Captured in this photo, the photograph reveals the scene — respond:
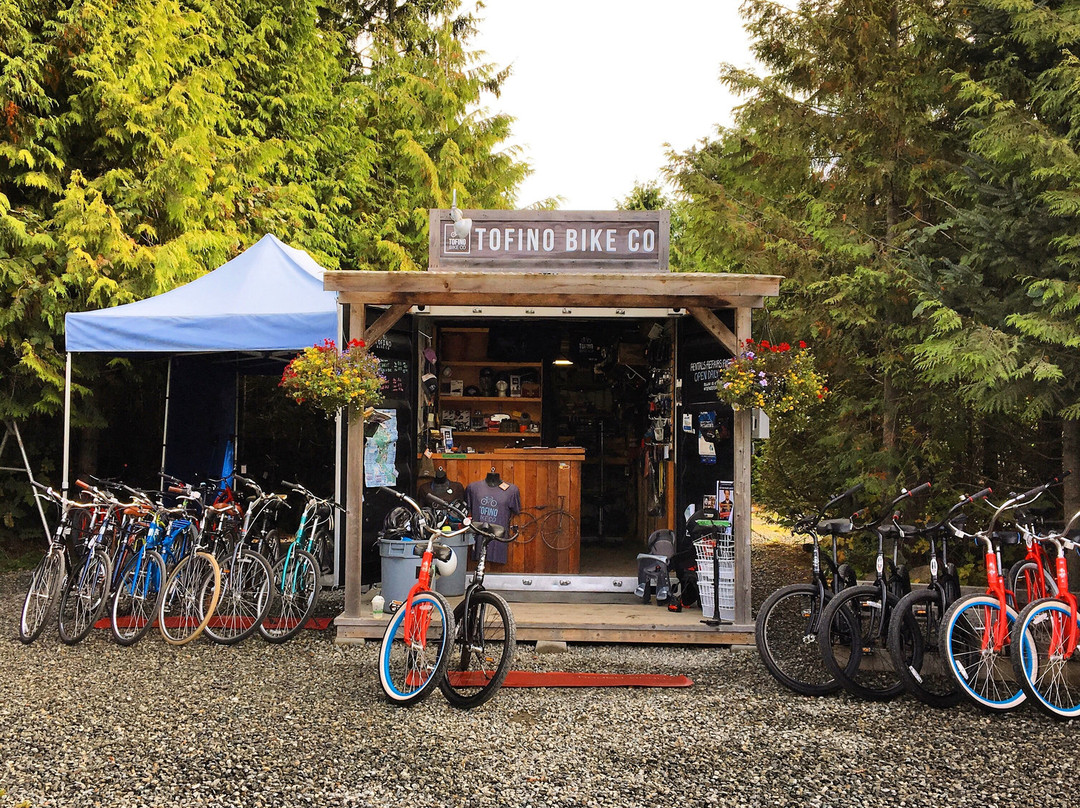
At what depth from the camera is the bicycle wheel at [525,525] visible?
283 inches

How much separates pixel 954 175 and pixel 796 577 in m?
4.01

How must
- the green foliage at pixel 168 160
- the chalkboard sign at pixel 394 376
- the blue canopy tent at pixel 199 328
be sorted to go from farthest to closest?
the green foliage at pixel 168 160, the blue canopy tent at pixel 199 328, the chalkboard sign at pixel 394 376

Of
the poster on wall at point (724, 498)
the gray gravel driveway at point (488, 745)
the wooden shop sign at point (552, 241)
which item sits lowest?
the gray gravel driveway at point (488, 745)

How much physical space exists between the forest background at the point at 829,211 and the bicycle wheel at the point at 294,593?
10.8 ft

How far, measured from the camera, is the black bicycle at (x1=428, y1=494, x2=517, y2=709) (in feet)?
14.6

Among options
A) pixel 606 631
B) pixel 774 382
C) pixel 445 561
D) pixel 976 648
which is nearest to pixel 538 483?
pixel 606 631

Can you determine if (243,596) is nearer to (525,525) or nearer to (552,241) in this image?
(525,525)

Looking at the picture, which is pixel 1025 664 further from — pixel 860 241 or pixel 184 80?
pixel 184 80

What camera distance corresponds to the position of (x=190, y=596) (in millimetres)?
5785

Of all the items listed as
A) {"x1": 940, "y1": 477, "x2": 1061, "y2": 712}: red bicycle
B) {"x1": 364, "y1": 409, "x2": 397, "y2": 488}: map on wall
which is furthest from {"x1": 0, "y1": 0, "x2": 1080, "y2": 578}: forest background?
{"x1": 364, "y1": 409, "x2": 397, "y2": 488}: map on wall

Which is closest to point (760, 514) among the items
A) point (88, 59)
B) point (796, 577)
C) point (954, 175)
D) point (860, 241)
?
point (796, 577)

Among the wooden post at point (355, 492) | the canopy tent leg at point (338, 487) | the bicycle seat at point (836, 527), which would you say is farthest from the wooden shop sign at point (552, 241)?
the bicycle seat at point (836, 527)

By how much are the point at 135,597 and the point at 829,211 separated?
6.23 meters

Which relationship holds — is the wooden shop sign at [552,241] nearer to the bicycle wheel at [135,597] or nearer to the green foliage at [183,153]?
the bicycle wheel at [135,597]
